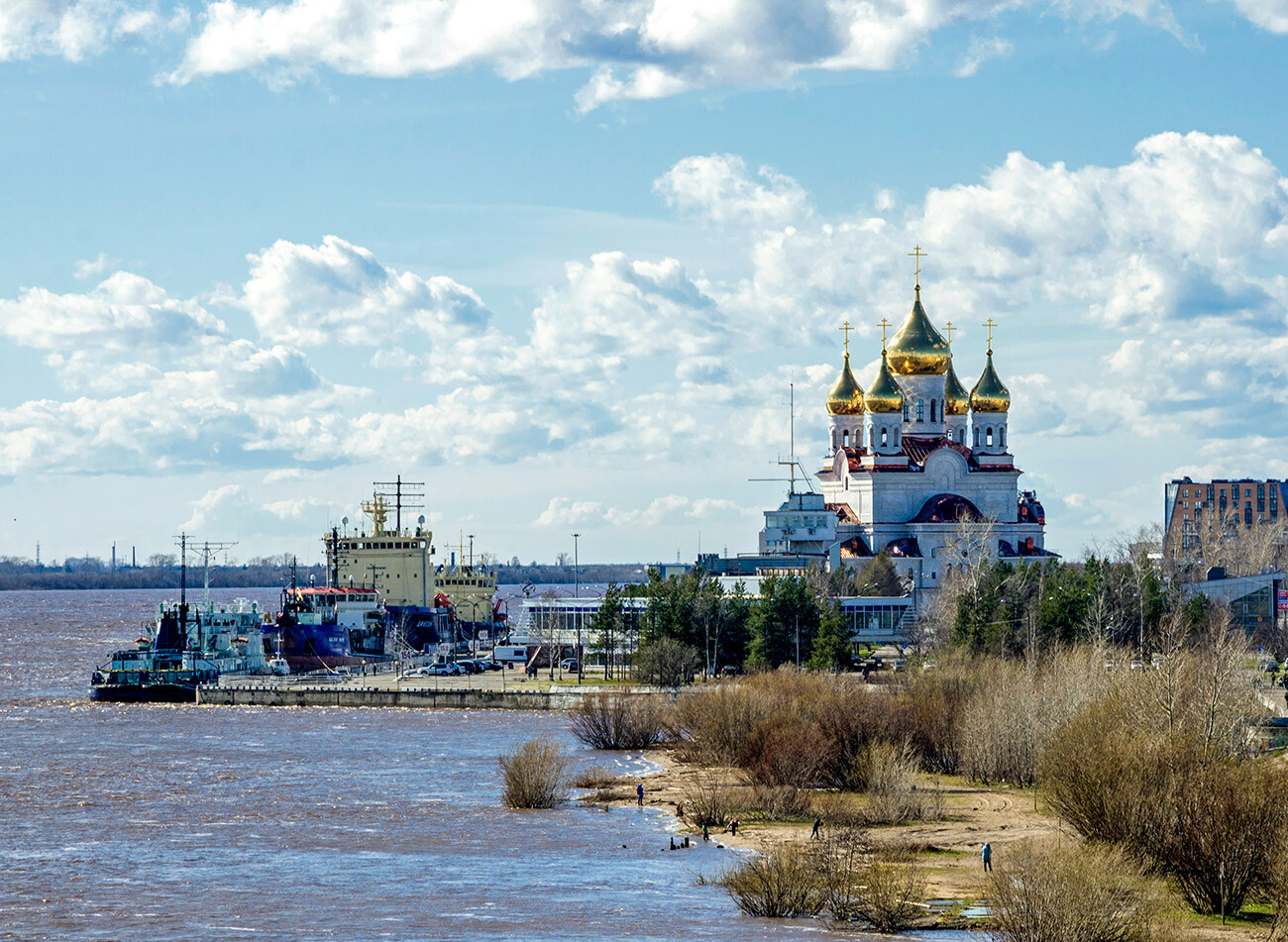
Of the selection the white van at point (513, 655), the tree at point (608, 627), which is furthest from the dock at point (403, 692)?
the white van at point (513, 655)

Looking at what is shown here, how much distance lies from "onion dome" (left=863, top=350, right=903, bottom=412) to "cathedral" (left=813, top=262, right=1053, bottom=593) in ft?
0.21

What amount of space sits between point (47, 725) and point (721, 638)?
31791 millimetres

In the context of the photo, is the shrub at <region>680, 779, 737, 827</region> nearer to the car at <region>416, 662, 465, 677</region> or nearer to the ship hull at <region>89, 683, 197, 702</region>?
the ship hull at <region>89, 683, 197, 702</region>

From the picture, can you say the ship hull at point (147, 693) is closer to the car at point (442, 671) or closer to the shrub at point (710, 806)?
the car at point (442, 671)

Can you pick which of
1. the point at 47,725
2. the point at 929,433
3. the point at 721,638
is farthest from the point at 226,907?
the point at 929,433

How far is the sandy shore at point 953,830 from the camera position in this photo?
41781mm

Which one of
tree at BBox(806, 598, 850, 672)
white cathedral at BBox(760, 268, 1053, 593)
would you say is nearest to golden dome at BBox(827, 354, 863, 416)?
white cathedral at BBox(760, 268, 1053, 593)

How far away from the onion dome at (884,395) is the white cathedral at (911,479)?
0.21 feet

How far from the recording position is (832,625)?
288 ft

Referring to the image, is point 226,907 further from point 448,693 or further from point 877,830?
point 448,693

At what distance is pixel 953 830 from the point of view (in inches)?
1975

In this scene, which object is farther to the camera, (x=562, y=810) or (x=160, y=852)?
(x=562, y=810)

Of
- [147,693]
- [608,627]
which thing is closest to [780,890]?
[608,627]

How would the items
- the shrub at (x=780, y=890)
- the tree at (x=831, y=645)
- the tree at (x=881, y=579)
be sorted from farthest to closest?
the tree at (x=881, y=579)
the tree at (x=831, y=645)
the shrub at (x=780, y=890)
